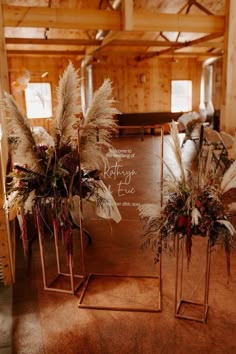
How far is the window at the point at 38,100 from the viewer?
10.3 meters

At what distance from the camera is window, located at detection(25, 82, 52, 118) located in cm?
1030

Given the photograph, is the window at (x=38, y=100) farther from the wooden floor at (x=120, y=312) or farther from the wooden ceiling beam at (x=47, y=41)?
the wooden floor at (x=120, y=312)

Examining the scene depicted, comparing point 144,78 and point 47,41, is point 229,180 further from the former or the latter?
point 144,78

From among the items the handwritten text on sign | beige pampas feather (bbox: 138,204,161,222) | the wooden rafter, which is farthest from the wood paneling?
beige pampas feather (bbox: 138,204,161,222)

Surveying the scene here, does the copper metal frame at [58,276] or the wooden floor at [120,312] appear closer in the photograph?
the wooden floor at [120,312]

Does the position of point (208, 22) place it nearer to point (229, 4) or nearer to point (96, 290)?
point (229, 4)

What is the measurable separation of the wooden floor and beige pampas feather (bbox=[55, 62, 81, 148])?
48cm

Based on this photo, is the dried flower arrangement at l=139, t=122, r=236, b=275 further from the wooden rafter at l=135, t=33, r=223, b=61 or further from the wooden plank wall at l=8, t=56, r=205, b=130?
the wooden plank wall at l=8, t=56, r=205, b=130

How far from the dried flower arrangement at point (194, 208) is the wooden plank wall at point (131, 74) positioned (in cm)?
869

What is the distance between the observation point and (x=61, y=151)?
1.98m

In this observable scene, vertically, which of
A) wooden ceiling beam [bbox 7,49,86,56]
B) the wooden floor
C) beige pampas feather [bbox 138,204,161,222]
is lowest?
the wooden floor

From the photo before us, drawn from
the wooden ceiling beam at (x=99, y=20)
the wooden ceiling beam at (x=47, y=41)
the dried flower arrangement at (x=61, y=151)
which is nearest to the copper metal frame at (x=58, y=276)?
the dried flower arrangement at (x=61, y=151)

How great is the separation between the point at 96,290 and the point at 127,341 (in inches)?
21.5

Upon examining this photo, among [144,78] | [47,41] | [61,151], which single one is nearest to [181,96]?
[144,78]
